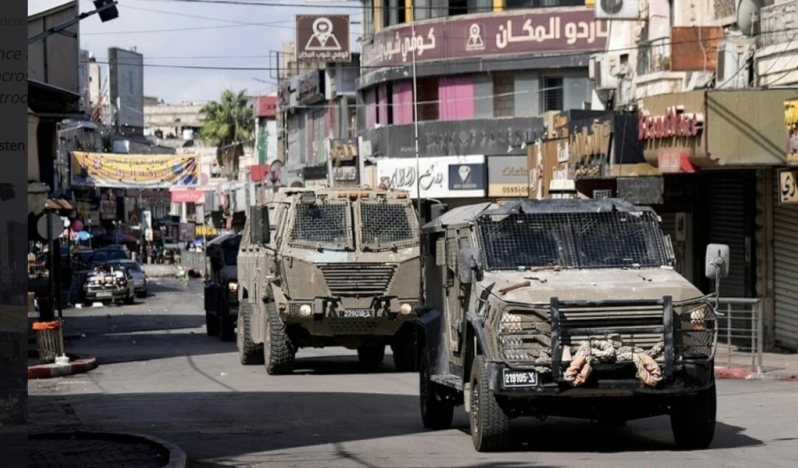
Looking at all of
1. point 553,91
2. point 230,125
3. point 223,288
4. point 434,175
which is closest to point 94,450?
point 223,288

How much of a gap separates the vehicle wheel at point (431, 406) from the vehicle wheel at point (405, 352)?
788 centimetres

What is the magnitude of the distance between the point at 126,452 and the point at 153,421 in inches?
137

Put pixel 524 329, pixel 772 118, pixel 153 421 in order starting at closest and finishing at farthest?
pixel 524 329 < pixel 153 421 < pixel 772 118

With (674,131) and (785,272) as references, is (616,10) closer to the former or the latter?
(674,131)

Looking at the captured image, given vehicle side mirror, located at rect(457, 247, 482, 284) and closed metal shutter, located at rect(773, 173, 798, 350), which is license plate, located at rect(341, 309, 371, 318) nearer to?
closed metal shutter, located at rect(773, 173, 798, 350)

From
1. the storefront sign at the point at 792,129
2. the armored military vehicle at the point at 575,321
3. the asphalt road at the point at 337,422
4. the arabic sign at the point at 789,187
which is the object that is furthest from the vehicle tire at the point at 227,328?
the armored military vehicle at the point at 575,321

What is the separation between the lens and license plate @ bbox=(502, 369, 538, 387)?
41.9 ft

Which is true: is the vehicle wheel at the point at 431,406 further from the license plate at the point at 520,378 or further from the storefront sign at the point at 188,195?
the storefront sign at the point at 188,195

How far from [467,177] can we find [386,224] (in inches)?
959

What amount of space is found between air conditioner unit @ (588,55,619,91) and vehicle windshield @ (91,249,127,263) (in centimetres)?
3436

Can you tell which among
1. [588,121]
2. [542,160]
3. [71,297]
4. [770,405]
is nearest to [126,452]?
[770,405]

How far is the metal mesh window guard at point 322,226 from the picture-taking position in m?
23.2

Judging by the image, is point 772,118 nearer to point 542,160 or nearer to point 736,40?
point 736,40

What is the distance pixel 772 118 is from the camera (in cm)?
2431
